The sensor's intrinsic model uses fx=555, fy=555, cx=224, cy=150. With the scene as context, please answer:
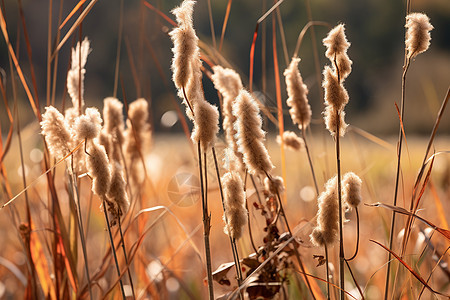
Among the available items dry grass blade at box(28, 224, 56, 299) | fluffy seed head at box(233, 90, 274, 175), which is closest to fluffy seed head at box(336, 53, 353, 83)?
fluffy seed head at box(233, 90, 274, 175)

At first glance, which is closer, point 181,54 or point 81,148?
point 181,54

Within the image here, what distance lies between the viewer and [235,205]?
726 millimetres

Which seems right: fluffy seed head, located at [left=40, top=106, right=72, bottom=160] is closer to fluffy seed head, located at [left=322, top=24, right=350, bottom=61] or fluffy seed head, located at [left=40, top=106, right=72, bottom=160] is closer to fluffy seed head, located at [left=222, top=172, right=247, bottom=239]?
fluffy seed head, located at [left=222, top=172, right=247, bottom=239]

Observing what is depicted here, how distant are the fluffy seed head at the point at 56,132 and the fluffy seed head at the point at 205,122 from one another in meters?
0.21

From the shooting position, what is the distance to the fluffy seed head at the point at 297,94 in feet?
3.11

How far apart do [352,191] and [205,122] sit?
216mm

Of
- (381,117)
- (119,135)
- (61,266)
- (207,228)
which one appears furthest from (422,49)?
(381,117)

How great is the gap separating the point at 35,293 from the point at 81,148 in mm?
383

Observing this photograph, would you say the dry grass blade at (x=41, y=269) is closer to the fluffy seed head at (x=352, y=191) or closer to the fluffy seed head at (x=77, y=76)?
the fluffy seed head at (x=77, y=76)

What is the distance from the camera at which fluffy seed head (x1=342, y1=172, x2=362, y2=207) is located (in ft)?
2.38

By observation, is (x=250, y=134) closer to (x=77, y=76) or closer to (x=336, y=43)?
(x=336, y=43)

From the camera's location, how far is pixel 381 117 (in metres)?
23.2

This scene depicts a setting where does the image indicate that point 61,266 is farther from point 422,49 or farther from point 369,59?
point 369,59

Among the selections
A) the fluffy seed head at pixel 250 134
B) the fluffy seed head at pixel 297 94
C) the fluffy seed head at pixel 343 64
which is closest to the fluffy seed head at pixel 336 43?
the fluffy seed head at pixel 343 64
